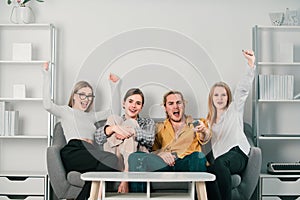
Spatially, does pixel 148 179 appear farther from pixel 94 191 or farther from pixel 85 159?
pixel 85 159

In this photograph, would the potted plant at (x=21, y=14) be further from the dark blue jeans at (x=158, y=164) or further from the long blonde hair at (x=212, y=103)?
the long blonde hair at (x=212, y=103)

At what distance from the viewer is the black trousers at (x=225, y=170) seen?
438cm

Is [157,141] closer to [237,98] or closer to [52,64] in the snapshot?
[237,98]

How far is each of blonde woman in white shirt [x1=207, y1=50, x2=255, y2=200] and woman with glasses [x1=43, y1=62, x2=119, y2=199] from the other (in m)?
0.83

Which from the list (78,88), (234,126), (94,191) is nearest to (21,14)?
(78,88)

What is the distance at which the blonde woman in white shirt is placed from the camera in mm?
4637

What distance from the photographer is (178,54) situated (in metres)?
5.17

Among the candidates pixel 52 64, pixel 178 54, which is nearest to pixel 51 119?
pixel 52 64

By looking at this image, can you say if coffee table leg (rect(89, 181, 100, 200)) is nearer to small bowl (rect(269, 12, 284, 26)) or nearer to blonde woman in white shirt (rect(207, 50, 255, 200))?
blonde woman in white shirt (rect(207, 50, 255, 200))

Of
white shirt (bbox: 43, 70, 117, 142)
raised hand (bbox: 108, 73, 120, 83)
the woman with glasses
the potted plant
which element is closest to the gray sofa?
the woman with glasses

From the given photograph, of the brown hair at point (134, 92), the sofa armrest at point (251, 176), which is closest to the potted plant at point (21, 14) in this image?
the brown hair at point (134, 92)

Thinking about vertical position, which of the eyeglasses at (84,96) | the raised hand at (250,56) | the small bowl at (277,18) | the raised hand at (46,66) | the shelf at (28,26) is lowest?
the eyeglasses at (84,96)

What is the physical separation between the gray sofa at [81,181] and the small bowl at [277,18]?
3.73 feet

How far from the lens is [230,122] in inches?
189
